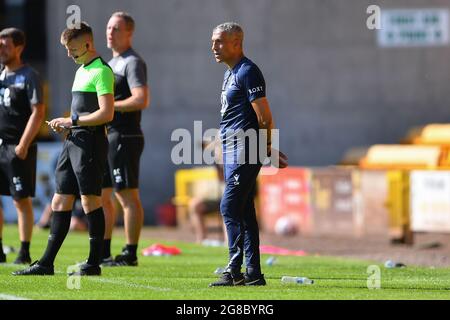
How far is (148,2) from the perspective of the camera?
1112 inches

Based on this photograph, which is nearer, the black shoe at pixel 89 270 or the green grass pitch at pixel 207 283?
the green grass pitch at pixel 207 283

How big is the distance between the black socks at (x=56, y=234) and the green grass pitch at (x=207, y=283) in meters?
0.18

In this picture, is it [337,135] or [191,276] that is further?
[337,135]

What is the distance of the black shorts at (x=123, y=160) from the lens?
1242 cm

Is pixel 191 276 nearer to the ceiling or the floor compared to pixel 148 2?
nearer to the floor

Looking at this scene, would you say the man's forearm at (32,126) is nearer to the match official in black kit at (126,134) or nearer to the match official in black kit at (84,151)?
the match official in black kit at (126,134)

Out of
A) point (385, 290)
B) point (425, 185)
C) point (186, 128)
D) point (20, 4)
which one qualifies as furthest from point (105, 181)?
point (20, 4)

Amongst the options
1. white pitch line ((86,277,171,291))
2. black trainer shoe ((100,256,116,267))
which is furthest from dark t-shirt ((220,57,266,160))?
black trainer shoe ((100,256,116,267))

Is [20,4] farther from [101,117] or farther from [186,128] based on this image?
[101,117]

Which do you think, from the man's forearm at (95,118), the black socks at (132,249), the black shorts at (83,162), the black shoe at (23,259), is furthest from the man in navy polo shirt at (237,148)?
the black shoe at (23,259)

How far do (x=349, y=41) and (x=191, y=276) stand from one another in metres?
17.5

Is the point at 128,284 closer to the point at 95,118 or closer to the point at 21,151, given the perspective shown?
the point at 95,118

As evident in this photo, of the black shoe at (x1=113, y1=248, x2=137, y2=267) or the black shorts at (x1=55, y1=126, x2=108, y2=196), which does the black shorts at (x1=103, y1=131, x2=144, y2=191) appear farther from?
the black shorts at (x1=55, y1=126, x2=108, y2=196)
